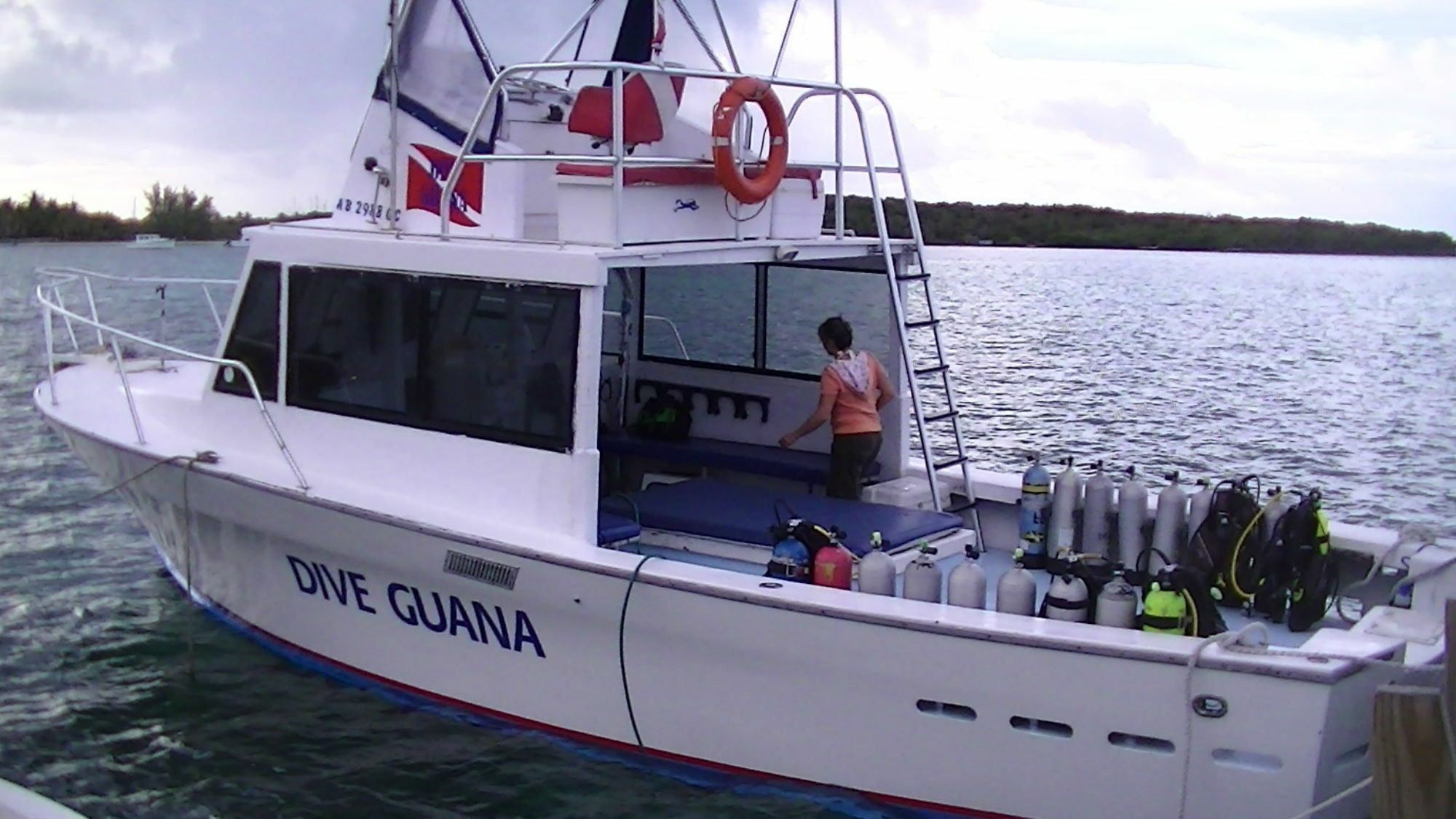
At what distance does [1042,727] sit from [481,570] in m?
2.50

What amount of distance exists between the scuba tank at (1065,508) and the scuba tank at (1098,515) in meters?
0.05

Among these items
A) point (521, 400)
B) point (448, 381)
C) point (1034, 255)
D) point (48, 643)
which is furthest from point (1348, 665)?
point (1034, 255)

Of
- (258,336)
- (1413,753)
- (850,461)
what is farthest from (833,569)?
(258,336)

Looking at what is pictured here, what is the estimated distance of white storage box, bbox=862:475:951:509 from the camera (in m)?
7.25

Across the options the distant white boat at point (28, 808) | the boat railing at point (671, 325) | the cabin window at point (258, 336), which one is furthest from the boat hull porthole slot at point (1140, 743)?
the cabin window at point (258, 336)

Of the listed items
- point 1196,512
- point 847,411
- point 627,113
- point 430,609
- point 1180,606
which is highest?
point 627,113

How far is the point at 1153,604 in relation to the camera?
17.3ft

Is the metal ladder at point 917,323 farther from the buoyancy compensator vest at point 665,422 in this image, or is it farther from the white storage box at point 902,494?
the buoyancy compensator vest at point 665,422

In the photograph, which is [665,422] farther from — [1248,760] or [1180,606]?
[1248,760]

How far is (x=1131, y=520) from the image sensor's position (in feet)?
22.2

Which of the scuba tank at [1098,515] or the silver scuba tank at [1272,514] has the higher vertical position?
the silver scuba tank at [1272,514]

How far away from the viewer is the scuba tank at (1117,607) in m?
5.38

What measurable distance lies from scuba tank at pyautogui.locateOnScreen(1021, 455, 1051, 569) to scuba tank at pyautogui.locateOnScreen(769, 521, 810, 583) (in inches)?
58.7

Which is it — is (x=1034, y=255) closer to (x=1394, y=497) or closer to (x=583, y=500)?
(x=1394, y=497)
